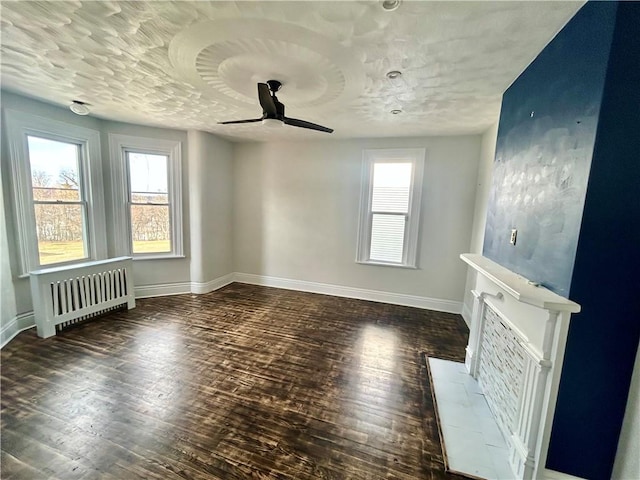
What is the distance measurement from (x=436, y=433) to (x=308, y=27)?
2856 mm

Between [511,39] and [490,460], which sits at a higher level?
[511,39]

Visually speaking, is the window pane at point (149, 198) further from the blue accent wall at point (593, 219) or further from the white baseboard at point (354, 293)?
the blue accent wall at point (593, 219)

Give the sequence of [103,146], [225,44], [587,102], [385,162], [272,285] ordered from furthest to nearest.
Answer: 1. [272,285]
2. [385,162]
3. [103,146]
4. [225,44]
5. [587,102]

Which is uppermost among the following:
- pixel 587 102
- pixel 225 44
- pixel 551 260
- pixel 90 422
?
pixel 225 44

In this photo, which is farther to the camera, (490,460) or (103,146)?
(103,146)

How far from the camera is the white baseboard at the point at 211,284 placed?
14.5 ft

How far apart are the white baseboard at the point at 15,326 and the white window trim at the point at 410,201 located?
175 inches

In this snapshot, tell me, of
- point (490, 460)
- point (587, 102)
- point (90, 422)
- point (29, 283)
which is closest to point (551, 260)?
point (587, 102)

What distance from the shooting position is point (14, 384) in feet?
7.00

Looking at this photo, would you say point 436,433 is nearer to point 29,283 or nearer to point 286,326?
point 286,326

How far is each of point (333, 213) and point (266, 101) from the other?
263 centimetres

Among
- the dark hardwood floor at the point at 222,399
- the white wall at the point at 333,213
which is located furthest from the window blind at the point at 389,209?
the dark hardwood floor at the point at 222,399

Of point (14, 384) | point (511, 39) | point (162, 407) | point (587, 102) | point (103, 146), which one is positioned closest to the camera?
point (587, 102)

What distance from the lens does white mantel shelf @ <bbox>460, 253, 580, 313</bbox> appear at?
4.06 feet
